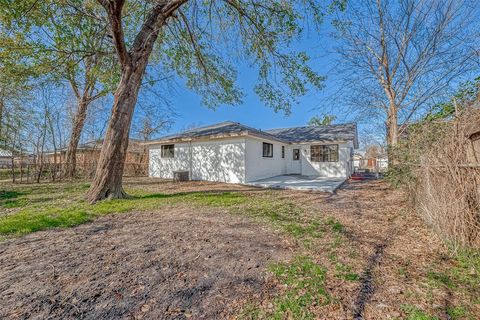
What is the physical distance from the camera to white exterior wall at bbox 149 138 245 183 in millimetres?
11670

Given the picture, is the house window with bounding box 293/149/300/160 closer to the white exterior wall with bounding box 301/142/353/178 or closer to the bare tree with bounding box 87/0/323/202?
the white exterior wall with bounding box 301/142/353/178

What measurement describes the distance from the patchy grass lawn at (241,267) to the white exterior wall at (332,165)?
30.3 ft

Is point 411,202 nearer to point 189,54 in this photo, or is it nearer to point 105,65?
point 189,54

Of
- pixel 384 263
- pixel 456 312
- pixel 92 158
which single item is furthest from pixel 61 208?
pixel 92 158

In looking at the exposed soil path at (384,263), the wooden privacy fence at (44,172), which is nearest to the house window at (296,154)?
the exposed soil path at (384,263)

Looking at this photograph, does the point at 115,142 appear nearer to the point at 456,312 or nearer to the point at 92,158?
the point at 456,312

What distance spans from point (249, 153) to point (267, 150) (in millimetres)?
2219

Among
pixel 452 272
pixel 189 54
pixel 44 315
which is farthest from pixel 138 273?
pixel 189 54

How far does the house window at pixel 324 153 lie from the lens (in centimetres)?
1441

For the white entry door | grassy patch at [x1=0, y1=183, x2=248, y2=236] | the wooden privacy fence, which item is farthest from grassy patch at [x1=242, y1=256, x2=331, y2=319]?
the wooden privacy fence

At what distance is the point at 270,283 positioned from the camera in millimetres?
2410

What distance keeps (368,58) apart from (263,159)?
877 centimetres

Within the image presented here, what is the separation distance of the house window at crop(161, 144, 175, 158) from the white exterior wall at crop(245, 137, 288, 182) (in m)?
5.58

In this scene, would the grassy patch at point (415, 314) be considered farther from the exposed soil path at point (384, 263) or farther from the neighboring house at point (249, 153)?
the neighboring house at point (249, 153)
